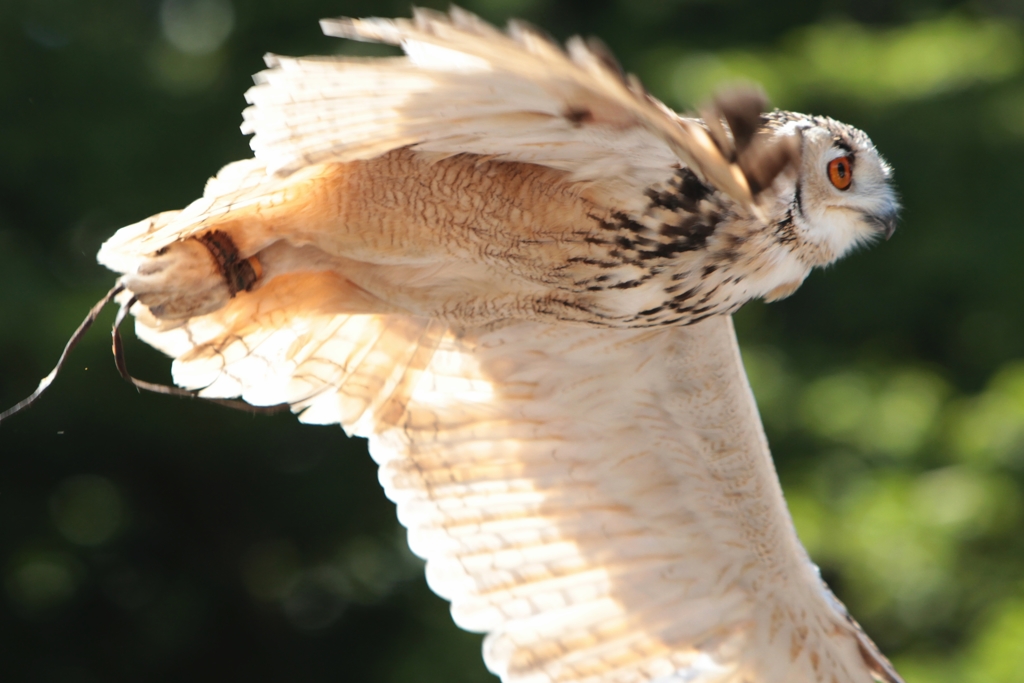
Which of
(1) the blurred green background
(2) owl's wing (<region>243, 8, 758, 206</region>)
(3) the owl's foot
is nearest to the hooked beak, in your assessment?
(2) owl's wing (<region>243, 8, 758, 206</region>)

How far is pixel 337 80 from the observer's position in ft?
5.46

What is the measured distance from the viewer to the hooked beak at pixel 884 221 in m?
2.30

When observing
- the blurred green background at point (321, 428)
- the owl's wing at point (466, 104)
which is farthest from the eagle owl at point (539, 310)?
the blurred green background at point (321, 428)

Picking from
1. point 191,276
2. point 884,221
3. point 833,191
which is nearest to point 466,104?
point 191,276

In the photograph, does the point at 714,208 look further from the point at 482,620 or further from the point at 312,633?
the point at 312,633

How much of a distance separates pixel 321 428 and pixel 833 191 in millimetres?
3311

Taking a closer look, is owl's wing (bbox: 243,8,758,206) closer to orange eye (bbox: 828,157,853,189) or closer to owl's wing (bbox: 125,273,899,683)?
orange eye (bbox: 828,157,853,189)

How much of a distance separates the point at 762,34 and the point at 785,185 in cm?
393

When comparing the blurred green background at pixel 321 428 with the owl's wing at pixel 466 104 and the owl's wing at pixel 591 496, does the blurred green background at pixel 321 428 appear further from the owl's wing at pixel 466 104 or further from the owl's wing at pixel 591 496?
the owl's wing at pixel 466 104

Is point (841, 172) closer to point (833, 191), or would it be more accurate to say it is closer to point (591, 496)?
point (833, 191)

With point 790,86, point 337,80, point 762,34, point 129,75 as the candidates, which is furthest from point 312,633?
point 337,80

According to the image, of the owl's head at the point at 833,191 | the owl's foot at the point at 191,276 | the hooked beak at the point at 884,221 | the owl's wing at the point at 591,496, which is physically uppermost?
the owl's foot at the point at 191,276

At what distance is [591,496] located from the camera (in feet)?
9.67

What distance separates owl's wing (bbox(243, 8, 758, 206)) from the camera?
1.50 metres
